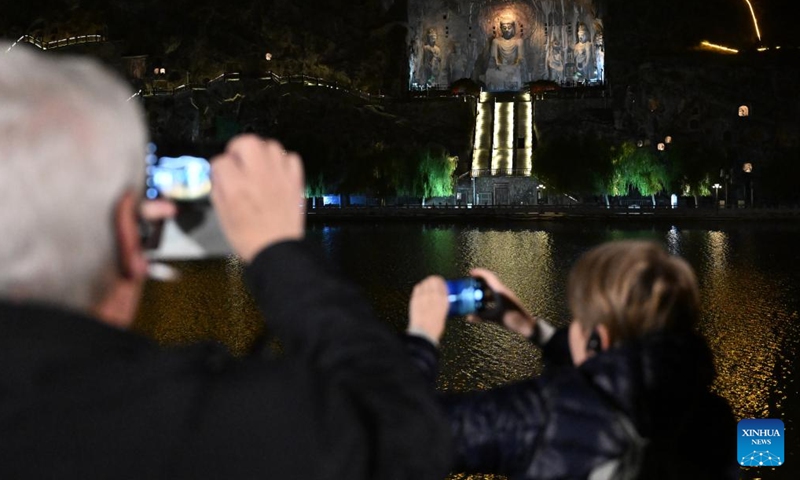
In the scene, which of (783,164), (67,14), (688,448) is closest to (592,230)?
(783,164)

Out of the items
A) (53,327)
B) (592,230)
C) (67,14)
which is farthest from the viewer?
(67,14)

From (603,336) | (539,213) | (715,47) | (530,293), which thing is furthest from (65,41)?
(603,336)

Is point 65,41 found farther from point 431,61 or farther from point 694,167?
point 694,167

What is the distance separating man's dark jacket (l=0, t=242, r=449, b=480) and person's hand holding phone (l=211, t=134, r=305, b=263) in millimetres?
222

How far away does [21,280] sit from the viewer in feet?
3.57

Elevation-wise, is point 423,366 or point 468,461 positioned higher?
point 423,366

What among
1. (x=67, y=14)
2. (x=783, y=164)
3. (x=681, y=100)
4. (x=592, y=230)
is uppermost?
(x=67, y=14)

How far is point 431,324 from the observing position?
1.88m

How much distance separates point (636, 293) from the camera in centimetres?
190

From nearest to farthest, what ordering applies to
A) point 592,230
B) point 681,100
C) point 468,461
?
point 468,461 → point 592,230 → point 681,100

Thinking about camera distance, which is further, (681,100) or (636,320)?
(681,100)

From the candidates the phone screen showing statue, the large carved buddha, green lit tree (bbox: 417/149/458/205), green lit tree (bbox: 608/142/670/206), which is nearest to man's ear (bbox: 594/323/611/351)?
the phone screen showing statue

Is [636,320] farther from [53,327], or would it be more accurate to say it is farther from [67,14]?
[67,14]

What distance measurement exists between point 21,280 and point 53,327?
8 cm
